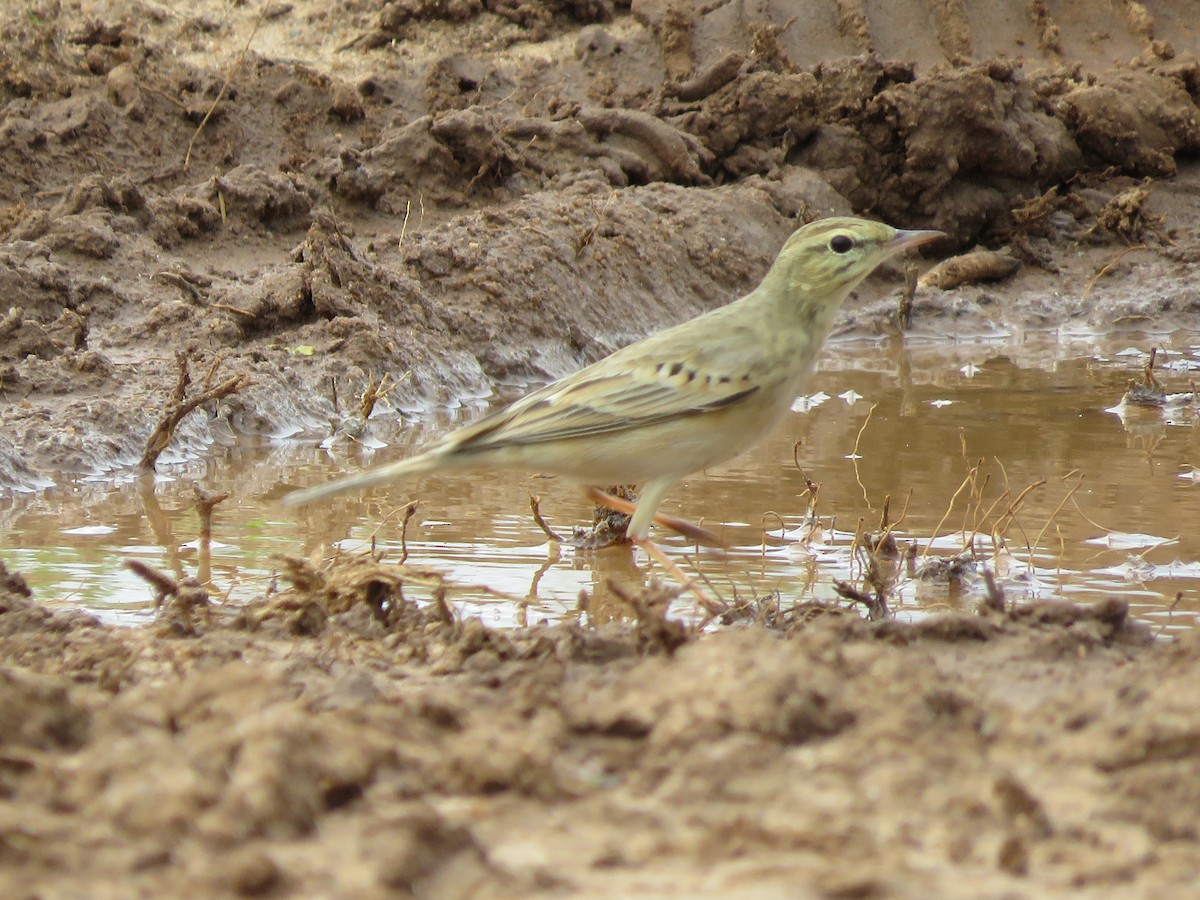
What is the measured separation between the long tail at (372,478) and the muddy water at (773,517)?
16.7 inches

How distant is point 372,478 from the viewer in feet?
16.1

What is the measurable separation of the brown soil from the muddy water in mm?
660

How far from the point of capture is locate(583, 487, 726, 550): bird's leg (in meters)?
5.30

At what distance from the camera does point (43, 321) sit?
8633mm

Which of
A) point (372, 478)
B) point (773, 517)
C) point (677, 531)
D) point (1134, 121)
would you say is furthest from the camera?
point (1134, 121)

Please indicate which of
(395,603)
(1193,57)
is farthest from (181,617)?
(1193,57)

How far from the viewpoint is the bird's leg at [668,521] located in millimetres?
5301

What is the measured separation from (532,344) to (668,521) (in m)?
4.84

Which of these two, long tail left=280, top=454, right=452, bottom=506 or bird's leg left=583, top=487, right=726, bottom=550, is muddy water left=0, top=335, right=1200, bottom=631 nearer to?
bird's leg left=583, top=487, right=726, bottom=550

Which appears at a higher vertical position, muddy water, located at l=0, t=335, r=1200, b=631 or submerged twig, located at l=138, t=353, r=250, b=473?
submerged twig, located at l=138, t=353, r=250, b=473

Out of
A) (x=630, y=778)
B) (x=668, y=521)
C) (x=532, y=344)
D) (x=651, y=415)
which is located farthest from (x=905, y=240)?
(x=532, y=344)

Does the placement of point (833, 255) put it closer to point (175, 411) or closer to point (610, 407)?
point (610, 407)

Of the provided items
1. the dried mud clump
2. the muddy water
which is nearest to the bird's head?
the muddy water

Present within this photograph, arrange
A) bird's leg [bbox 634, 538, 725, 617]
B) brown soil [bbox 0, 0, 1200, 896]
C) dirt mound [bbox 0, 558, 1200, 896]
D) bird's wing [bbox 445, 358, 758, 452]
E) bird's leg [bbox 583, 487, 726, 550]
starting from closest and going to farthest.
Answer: dirt mound [bbox 0, 558, 1200, 896] → brown soil [bbox 0, 0, 1200, 896] → bird's leg [bbox 634, 538, 725, 617] → bird's wing [bbox 445, 358, 758, 452] → bird's leg [bbox 583, 487, 726, 550]
